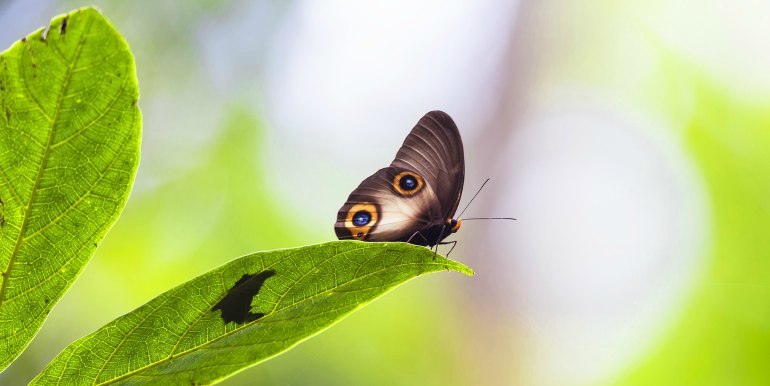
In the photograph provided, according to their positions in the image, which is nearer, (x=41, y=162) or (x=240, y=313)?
(x=41, y=162)

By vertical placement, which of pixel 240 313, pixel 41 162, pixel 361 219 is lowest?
pixel 361 219

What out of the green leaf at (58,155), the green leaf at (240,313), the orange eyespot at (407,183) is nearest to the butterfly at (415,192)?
the orange eyespot at (407,183)

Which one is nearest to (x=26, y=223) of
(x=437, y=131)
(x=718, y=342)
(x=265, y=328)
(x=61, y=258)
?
A: (x=61, y=258)

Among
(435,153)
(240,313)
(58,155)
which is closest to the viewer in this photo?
(58,155)

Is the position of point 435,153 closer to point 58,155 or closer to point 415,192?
point 415,192

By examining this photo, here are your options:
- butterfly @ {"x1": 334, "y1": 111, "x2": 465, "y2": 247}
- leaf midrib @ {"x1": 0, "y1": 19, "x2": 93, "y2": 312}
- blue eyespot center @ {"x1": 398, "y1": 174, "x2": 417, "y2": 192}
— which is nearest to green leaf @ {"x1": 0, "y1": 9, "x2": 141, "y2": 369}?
leaf midrib @ {"x1": 0, "y1": 19, "x2": 93, "y2": 312}

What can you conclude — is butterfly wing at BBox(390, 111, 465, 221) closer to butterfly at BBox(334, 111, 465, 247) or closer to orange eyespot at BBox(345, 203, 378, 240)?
butterfly at BBox(334, 111, 465, 247)

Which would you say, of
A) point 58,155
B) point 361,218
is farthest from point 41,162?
point 361,218
